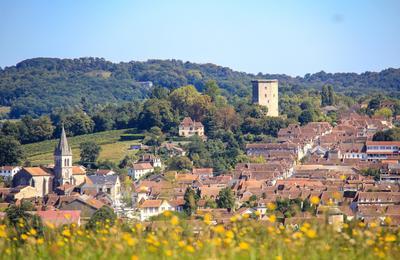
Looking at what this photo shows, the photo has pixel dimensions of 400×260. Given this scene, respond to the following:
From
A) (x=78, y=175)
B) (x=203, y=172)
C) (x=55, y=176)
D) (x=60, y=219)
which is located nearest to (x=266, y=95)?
(x=203, y=172)

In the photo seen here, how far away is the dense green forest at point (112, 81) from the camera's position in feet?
403

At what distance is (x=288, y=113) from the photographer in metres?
63.2

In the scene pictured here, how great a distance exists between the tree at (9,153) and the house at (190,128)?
31.5ft

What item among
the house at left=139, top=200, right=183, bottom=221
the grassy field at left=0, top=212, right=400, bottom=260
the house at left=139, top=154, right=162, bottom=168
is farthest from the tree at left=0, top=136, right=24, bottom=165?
the grassy field at left=0, top=212, right=400, bottom=260

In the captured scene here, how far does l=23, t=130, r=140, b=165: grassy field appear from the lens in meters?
52.2

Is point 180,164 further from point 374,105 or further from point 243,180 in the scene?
point 374,105

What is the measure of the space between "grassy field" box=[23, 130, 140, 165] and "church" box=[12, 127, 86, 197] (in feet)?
20.0

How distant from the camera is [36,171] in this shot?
44406 mm

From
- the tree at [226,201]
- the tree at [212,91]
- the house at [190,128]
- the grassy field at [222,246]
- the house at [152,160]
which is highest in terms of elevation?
the tree at [212,91]

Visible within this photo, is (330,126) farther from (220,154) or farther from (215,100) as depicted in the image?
(220,154)

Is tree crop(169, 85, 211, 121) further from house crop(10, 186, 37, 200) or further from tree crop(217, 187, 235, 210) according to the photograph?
tree crop(217, 187, 235, 210)

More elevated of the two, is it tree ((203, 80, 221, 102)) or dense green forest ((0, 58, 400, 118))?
dense green forest ((0, 58, 400, 118))

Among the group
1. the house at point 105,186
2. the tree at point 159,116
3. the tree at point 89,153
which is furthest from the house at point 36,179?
the tree at point 159,116

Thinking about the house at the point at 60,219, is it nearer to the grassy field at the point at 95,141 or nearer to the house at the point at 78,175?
the house at the point at 78,175
